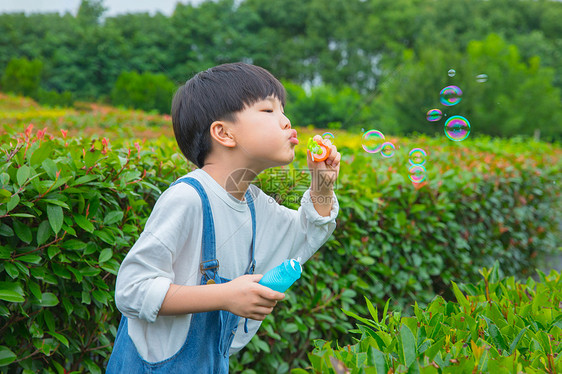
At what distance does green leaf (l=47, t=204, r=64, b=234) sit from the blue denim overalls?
43cm

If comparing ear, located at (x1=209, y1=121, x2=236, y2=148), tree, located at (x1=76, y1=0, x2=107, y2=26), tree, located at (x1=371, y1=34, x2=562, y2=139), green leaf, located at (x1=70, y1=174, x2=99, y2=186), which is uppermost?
ear, located at (x1=209, y1=121, x2=236, y2=148)

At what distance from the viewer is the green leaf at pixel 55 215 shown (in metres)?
1.68

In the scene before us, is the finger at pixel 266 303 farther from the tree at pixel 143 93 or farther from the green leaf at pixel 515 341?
the tree at pixel 143 93

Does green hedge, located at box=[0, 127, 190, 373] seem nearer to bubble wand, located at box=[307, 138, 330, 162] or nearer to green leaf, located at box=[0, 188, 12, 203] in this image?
green leaf, located at box=[0, 188, 12, 203]

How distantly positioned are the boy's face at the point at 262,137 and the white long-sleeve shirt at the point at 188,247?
0.15 m

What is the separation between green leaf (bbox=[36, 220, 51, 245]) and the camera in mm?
1708

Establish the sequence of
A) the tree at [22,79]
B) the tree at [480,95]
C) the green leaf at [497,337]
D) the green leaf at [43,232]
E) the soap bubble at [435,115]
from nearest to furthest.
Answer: the green leaf at [497,337], the green leaf at [43,232], the soap bubble at [435,115], the tree at [480,95], the tree at [22,79]

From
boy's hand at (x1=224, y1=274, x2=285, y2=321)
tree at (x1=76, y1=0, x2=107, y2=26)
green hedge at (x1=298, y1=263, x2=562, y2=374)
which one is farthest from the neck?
tree at (x1=76, y1=0, x2=107, y2=26)

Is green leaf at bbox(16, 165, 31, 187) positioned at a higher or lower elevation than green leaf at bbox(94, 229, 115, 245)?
higher

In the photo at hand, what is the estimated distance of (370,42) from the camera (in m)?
37.6

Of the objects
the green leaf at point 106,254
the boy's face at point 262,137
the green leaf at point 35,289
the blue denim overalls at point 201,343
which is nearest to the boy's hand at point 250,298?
the blue denim overalls at point 201,343

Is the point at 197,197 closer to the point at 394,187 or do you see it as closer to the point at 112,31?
the point at 394,187

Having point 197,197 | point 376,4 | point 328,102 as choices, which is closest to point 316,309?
point 197,197

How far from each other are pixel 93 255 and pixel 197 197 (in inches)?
29.6
